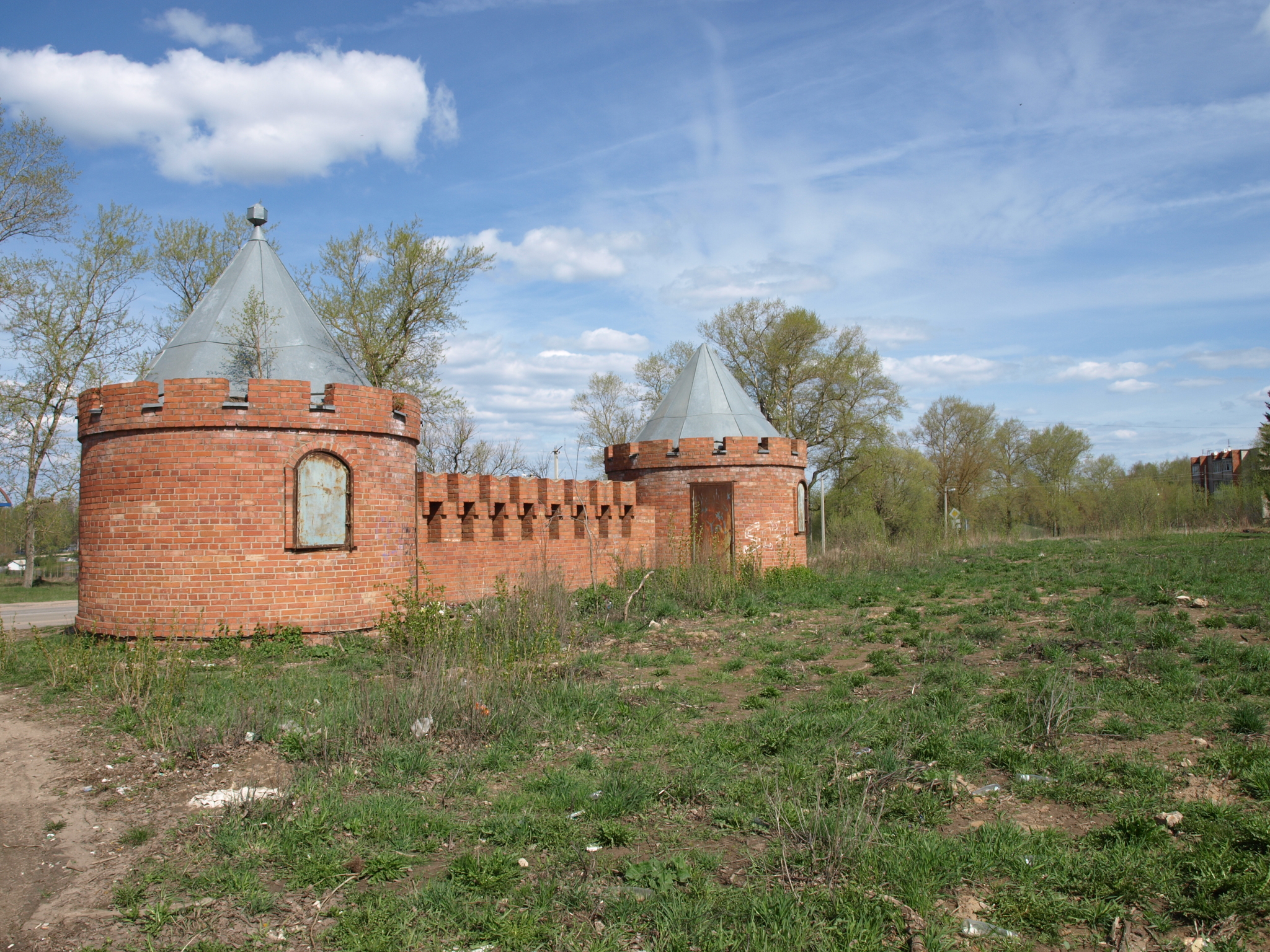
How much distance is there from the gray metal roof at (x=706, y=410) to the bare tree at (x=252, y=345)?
333 inches

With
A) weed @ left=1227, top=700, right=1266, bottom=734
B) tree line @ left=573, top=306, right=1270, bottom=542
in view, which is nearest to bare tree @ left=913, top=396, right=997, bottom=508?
tree line @ left=573, top=306, right=1270, bottom=542

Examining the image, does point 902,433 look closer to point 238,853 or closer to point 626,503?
point 626,503

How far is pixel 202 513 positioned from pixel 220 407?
1379mm

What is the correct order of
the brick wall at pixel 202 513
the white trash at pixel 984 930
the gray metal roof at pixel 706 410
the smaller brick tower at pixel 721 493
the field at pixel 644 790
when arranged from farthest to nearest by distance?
the gray metal roof at pixel 706 410
the smaller brick tower at pixel 721 493
the brick wall at pixel 202 513
the field at pixel 644 790
the white trash at pixel 984 930

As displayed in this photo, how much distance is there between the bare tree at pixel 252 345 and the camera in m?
11.5

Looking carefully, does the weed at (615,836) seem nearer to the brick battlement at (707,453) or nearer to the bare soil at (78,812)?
the bare soil at (78,812)

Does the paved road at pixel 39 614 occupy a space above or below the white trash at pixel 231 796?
below

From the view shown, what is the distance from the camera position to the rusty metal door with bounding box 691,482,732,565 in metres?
17.0

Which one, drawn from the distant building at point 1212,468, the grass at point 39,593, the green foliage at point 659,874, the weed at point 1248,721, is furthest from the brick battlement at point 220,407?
the distant building at point 1212,468

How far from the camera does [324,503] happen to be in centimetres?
1096

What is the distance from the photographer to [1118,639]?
30.9 feet

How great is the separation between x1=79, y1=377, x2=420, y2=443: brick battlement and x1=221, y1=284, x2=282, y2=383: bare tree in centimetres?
61

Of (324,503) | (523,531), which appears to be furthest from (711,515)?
(324,503)

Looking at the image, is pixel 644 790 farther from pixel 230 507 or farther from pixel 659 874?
pixel 230 507
